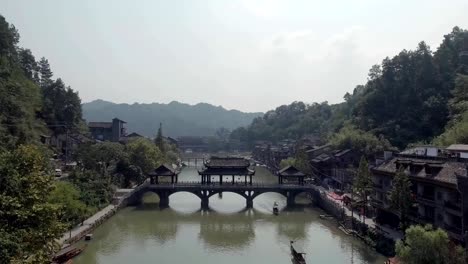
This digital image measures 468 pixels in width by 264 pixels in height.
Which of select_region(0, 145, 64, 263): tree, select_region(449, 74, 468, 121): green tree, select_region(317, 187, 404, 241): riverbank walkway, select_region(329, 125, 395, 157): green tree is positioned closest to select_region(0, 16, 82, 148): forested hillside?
select_region(0, 145, 64, 263): tree

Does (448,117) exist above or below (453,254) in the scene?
above

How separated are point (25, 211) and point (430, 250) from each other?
65.8ft

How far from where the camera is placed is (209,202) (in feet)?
213

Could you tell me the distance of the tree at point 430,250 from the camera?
2531cm

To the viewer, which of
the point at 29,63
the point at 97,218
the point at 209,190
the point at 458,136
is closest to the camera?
the point at 97,218

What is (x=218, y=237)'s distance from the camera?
45.2m

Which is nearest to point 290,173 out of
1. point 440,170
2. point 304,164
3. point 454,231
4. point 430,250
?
point 304,164

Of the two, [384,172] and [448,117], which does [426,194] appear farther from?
[448,117]

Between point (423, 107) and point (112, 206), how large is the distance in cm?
5398

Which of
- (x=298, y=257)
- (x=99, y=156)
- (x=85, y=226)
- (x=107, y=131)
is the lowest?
(x=298, y=257)

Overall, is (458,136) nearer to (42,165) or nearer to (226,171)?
(226,171)

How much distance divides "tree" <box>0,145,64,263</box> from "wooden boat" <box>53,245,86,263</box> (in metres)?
12.5

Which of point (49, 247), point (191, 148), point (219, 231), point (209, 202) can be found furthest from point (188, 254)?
point (191, 148)

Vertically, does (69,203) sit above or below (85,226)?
above
